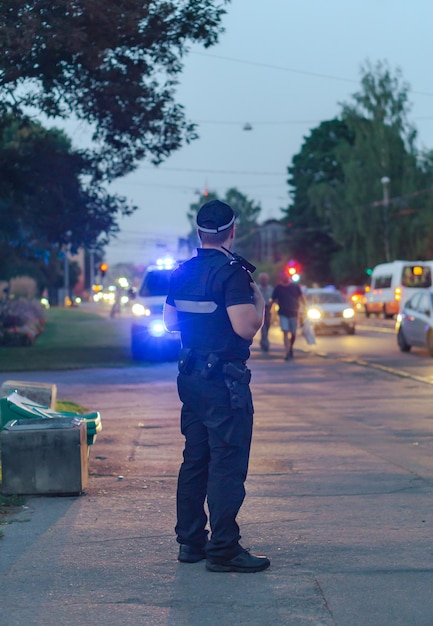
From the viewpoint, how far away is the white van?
159ft

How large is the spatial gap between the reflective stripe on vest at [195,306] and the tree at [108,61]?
32.6ft

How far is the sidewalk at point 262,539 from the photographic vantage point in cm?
483

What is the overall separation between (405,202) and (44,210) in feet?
150

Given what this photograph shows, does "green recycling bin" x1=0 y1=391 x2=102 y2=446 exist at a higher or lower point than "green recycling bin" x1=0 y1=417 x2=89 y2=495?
higher

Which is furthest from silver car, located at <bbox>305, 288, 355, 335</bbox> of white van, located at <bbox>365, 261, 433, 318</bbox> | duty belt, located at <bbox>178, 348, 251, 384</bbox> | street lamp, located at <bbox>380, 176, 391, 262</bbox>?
street lamp, located at <bbox>380, 176, 391, 262</bbox>

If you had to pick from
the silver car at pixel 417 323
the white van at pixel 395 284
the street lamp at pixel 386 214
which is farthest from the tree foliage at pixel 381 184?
the silver car at pixel 417 323

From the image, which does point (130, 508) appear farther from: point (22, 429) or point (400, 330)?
point (400, 330)

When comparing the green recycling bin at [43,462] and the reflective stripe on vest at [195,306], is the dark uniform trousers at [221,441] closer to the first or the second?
the reflective stripe on vest at [195,306]

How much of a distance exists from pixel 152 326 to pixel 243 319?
669 inches

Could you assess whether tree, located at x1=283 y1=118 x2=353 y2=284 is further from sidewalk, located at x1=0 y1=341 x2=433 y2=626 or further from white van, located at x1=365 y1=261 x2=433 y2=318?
sidewalk, located at x1=0 y1=341 x2=433 y2=626

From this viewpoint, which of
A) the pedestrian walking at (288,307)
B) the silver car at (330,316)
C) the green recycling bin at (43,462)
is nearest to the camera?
the green recycling bin at (43,462)

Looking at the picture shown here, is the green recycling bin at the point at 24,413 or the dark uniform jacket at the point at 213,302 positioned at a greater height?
Result: the dark uniform jacket at the point at 213,302

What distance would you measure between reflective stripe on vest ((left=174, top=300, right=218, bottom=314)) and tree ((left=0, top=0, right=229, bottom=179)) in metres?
9.94

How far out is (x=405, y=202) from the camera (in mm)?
65750
